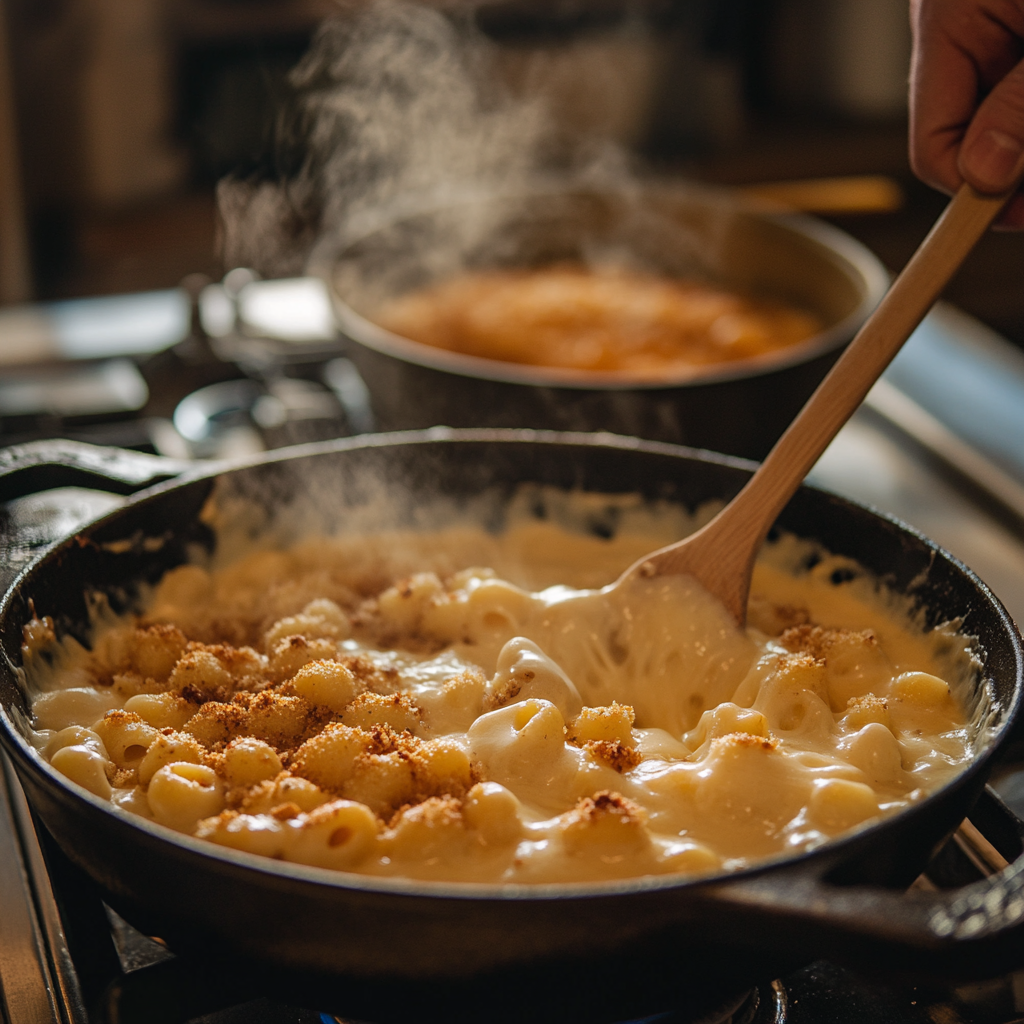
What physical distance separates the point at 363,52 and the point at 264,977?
6.45ft

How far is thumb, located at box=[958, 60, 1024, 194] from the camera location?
1.02 meters

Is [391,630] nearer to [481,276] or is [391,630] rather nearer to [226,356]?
[226,356]

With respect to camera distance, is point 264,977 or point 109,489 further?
point 109,489

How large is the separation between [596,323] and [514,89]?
1.87 metres

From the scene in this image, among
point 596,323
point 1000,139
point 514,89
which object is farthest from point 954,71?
point 514,89

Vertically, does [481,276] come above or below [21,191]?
above

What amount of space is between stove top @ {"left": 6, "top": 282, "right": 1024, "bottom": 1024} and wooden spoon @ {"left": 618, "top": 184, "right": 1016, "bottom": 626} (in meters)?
0.30

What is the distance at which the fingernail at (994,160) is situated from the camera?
1.02 meters

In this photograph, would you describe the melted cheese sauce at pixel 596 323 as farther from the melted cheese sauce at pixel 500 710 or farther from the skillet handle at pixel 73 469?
the skillet handle at pixel 73 469

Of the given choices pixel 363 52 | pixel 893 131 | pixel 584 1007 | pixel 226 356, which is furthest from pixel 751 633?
pixel 893 131

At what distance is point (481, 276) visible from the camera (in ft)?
6.51

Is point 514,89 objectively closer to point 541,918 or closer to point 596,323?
point 596,323

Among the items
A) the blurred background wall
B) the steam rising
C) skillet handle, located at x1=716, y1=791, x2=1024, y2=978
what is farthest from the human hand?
the blurred background wall

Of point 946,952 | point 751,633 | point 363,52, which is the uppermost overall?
point 363,52
